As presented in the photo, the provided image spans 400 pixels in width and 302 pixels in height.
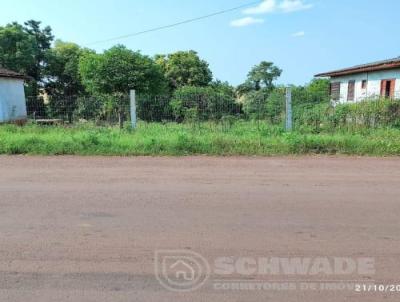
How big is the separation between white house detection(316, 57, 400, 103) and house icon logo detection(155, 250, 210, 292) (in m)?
15.7

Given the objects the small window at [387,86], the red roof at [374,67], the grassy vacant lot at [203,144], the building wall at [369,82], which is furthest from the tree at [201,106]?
the small window at [387,86]

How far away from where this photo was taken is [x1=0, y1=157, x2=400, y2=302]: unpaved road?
3.57 m

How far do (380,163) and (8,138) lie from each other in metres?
8.94

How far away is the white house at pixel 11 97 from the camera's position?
21812mm

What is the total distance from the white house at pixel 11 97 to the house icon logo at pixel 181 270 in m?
19.2

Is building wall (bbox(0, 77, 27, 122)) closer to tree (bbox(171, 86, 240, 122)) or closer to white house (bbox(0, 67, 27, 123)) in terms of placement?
white house (bbox(0, 67, 27, 123))

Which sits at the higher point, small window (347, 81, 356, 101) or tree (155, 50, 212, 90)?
tree (155, 50, 212, 90)

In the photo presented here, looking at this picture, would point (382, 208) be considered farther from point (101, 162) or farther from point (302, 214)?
point (101, 162)

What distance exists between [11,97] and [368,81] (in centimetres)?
1914

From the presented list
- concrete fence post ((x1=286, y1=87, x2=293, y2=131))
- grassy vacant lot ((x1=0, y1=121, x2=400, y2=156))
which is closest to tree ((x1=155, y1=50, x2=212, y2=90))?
concrete fence post ((x1=286, y1=87, x2=293, y2=131))

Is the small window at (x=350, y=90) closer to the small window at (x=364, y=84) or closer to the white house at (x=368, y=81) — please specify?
the white house at (x=368, y=81)

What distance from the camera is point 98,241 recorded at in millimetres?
4496

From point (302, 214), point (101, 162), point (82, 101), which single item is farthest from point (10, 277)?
point (82, 101)

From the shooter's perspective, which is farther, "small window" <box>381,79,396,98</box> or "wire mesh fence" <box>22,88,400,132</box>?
"small window" <box>381,79,396,98</box>
